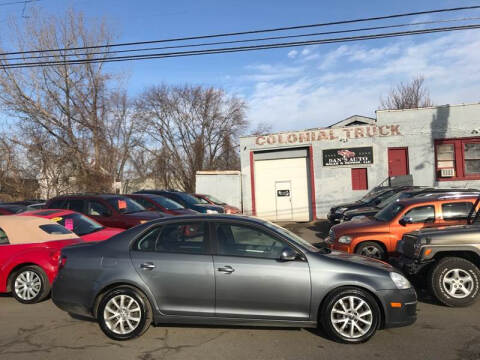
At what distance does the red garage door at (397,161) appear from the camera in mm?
20834

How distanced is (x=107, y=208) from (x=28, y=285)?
14.0 ft

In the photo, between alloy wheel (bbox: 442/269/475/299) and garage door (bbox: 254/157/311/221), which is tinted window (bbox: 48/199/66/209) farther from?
garage door (bbox: 254/157/311/221)

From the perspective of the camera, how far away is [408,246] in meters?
6.56

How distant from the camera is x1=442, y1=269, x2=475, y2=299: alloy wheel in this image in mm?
5805

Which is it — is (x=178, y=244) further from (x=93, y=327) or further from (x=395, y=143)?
(x=395, y=143)

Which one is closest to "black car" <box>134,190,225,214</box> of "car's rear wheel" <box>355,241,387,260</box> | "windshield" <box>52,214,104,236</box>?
"windshield" <box>52,214,104,236</box>

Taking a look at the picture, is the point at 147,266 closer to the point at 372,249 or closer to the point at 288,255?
the point at 288,255

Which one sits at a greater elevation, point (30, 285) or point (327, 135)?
point (327, 135)

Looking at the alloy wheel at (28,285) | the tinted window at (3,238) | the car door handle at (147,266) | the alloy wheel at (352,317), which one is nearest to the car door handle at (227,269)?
the car door handle at (147,266)

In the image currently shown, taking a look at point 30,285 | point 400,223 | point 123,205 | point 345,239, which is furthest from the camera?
point 123,205

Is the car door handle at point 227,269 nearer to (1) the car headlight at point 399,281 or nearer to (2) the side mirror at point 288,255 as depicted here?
(2) the side mirror at point 288,255

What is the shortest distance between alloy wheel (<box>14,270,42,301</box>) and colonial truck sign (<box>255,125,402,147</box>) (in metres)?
18.0

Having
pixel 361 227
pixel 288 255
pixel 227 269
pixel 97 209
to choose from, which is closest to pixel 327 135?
pixel 361 227

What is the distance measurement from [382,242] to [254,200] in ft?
49.7
